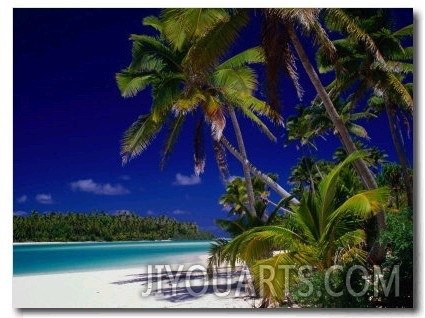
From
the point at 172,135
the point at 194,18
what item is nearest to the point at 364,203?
the point at 194,18

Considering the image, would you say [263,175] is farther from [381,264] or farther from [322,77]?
[381,264]

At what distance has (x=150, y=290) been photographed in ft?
20.2

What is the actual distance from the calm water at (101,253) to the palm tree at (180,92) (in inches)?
44.1

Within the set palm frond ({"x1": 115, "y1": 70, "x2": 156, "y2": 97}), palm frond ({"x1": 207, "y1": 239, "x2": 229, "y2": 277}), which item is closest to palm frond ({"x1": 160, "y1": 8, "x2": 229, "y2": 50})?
palm frond ({"x1": 115, "y1": 70, "x2": 156, "y2": 97})

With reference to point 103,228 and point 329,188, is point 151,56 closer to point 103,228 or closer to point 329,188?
point 103,228

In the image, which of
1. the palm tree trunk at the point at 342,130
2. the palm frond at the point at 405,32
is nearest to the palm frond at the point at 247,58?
the palm tree trunk at the point at 342,130

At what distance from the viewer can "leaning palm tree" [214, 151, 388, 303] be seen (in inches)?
215

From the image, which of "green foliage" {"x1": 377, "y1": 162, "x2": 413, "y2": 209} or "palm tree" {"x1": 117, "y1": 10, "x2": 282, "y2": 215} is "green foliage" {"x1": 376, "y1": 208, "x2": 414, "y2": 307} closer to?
"green foliage" {"x1": 377, "y1": 162, "x2": 413, "y2": 209}

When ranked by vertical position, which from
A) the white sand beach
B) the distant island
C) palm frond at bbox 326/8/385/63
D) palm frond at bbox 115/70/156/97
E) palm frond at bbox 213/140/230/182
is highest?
palm frond at bbox 326/8/385/63

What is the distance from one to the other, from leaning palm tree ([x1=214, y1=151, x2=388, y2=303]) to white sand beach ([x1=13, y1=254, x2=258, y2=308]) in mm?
453

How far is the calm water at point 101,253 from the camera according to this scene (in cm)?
673

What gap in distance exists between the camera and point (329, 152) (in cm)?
714

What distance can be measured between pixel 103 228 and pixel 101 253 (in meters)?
1.28
